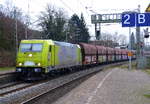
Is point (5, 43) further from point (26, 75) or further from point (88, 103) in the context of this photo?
point (88, 103)

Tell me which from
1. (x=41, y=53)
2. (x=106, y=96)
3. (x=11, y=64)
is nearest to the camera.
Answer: (x=106, y=96)

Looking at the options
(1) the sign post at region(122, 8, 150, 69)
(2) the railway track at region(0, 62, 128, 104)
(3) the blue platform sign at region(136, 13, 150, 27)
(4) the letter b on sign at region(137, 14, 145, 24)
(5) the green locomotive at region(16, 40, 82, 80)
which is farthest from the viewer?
(5) the green locomotive at region(16, 40, 82, 80)

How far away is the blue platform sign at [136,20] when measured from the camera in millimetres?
16469

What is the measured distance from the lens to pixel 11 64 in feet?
140

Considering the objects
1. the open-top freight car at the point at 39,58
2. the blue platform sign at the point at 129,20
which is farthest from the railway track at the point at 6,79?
the blue platform sign at the point at 129,20

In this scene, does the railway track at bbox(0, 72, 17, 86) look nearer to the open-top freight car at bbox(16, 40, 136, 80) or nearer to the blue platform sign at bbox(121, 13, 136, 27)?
the open-top freight car at bbox(16, 40, 136, 80)

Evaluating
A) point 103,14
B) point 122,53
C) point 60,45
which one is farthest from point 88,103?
point 122,53

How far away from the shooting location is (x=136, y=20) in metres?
17.7

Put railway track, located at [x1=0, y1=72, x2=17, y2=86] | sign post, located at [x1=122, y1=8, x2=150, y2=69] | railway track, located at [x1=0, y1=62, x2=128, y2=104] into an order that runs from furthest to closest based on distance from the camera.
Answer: railway track, located at [x1=0, y1=72, x2=17, y2=86] < sign post, located at [x1=122, y1=8, x2=150, y2=69] < railway track, located at [x1=0, y1=62, x2=128, y2=104]

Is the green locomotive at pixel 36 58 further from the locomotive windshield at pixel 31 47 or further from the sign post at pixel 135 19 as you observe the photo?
the sign post at pixel 135 19

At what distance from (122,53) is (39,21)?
20120 mm

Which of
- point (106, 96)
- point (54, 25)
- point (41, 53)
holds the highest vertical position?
point (54, 25)

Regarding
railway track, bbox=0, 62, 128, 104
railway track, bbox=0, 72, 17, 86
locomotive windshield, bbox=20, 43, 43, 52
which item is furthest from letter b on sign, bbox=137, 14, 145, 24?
railway track, bbox=0, 72, 17, 86

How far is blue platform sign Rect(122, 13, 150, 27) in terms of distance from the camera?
54.0 feet
